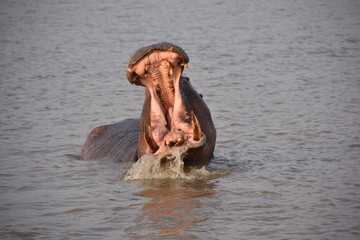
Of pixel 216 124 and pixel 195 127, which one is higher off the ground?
pixel 195 127

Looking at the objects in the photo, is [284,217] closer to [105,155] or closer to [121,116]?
[105,155]

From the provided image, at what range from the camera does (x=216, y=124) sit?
10.8m

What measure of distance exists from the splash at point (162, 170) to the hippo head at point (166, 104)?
0.37 feet

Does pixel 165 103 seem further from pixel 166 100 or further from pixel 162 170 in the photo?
pixel 162 170

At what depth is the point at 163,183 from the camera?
25.3ft

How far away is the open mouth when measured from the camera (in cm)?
691

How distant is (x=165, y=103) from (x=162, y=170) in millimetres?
875

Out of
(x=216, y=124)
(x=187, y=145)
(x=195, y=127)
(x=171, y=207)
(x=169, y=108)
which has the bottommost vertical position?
(x=171, y=207)

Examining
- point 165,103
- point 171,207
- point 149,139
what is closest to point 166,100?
point 165,103

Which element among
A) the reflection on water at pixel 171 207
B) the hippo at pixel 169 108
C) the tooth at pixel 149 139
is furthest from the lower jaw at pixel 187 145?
the reflection on water at pixel 171 207

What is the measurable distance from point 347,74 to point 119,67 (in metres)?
5.36

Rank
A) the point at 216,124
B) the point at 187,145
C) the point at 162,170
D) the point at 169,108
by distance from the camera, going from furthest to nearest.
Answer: the point at 216,124 → the point at 162,170 → the point at 169,108 → the point at 187,145

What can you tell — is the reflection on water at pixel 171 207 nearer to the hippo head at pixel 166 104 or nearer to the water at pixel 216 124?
the water at pixel 216 124

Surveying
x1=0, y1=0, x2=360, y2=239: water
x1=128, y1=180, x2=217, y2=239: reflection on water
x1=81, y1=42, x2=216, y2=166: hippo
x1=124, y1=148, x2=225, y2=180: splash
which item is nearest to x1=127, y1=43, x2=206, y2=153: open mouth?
x1=81, y1=42, x2=216, y2=166: hippo
